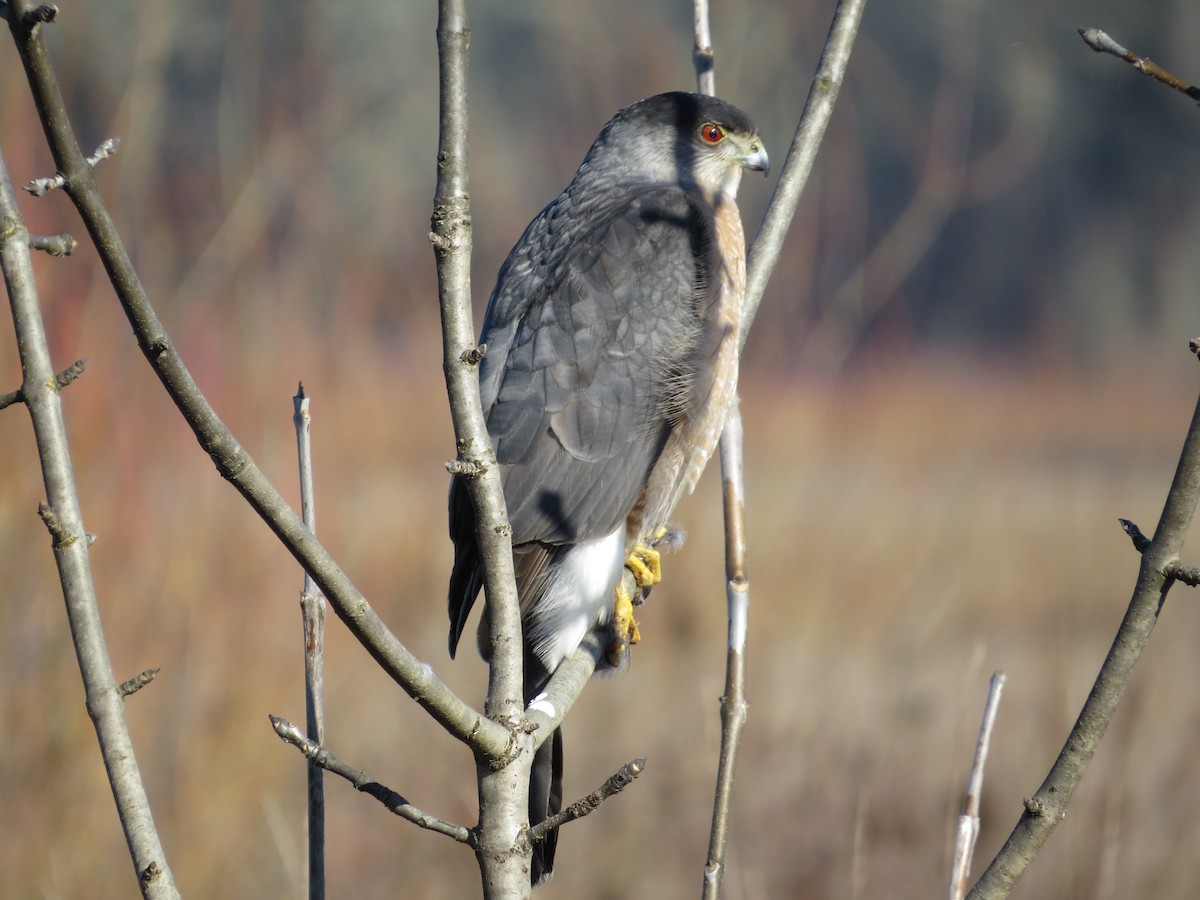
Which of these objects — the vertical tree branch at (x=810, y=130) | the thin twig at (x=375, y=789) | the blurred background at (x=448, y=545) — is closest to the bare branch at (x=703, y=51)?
the vertical tree branch at (x=810, y=130)

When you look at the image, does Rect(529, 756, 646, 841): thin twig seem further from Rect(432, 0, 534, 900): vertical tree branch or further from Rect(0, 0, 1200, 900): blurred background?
Rect(0, 0, 1200, 900): blurred background

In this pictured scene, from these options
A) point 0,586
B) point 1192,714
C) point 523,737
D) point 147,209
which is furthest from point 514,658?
point 1192,714

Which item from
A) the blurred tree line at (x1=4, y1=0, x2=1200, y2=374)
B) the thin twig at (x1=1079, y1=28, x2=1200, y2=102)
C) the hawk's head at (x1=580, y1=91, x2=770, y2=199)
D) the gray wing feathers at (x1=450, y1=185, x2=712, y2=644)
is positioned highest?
the blurred tree line at (x1=4, y1=0, x2=1200, y2=374)

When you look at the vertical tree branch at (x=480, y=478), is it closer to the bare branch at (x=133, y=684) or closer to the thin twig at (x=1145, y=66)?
the bare branch at (x=133, y=684)

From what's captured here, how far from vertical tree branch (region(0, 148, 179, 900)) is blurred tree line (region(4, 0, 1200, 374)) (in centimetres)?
149

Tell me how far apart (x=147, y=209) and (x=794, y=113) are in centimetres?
669

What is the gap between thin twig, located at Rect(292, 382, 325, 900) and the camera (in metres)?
1.67

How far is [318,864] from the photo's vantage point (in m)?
1.67

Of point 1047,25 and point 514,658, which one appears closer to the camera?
point 514,658

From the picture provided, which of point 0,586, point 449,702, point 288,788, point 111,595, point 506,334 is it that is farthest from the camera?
point 288,788

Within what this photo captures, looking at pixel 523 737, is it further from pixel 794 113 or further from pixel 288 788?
pixel 794 113

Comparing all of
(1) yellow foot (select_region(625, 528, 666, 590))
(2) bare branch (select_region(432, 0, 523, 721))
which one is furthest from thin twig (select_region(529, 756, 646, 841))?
(1) yellow foot (select_region(625, 528, 666, 590))

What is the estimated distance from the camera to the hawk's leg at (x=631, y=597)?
3021 millimetres

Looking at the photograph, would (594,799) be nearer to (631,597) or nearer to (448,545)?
(631,597)
